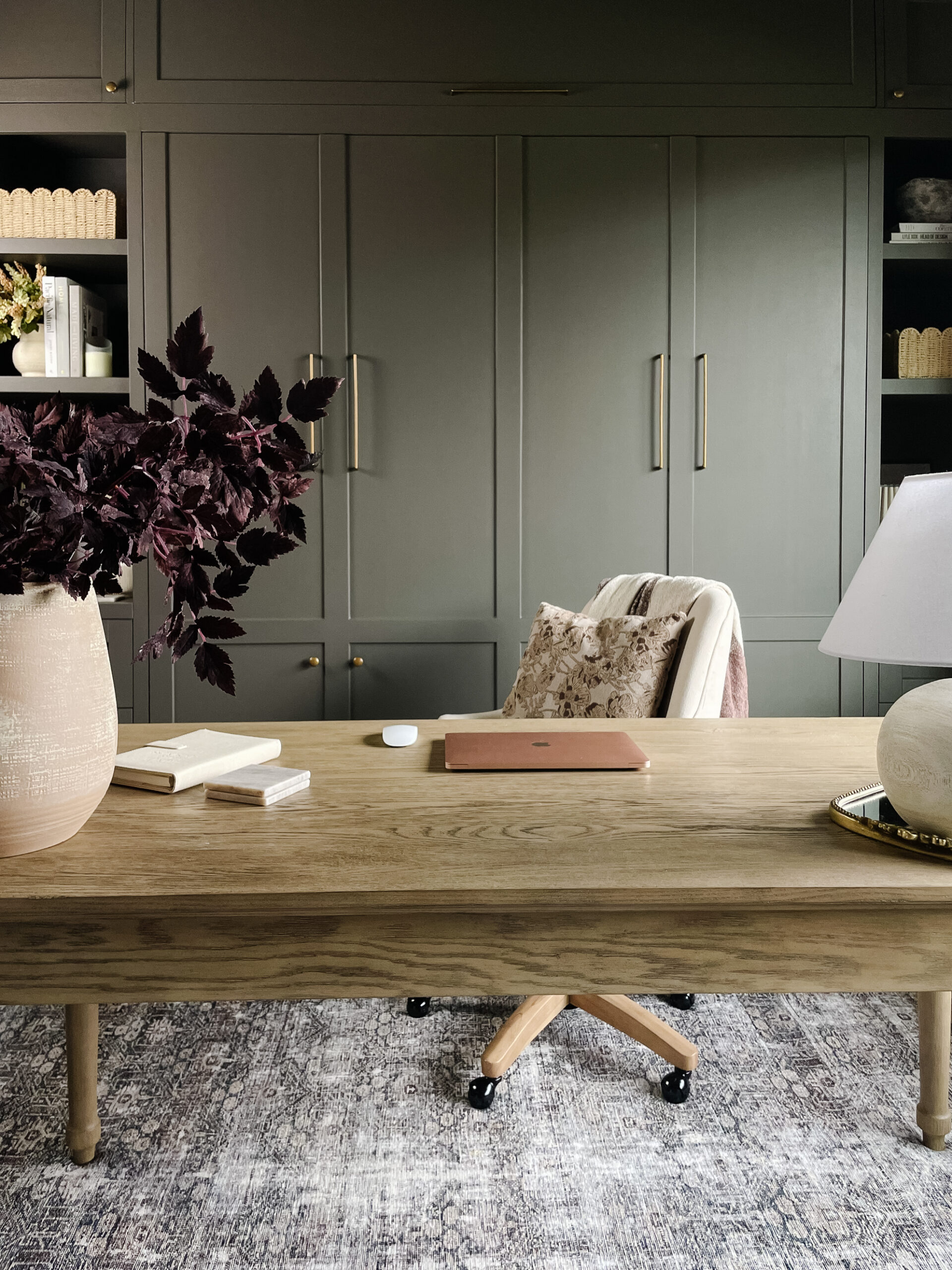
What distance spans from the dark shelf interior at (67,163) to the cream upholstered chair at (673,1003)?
226 cm

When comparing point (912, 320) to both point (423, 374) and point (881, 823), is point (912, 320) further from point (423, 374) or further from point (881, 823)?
point (881, 823)

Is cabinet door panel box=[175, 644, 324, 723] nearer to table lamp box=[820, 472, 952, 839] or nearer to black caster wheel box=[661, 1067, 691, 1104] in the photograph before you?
black caster wheel box=[661, 1067, 691, 1104]

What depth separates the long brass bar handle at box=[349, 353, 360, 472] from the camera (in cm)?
276

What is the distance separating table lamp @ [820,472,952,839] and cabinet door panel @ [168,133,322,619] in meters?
2.14

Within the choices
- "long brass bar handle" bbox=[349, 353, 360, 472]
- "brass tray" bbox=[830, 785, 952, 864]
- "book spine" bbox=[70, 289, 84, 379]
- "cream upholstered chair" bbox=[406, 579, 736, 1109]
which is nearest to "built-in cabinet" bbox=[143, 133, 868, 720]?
"long brass bar handle" bbox=[349, 353, 360, 472]

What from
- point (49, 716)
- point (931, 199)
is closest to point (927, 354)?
point (931, 199)

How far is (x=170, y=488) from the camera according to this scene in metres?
0.74

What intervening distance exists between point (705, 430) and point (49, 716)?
2.41 metres

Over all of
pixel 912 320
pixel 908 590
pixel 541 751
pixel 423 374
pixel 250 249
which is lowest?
pixel 541 751

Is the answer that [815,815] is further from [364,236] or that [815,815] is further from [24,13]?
[24,13]

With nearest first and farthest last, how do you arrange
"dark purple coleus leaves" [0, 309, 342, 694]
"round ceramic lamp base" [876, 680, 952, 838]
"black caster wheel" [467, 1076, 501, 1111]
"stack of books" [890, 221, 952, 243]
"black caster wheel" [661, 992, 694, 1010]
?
1. "dark purple coleus leaves" [0, 309, 342, 694]
2. "round ceramic lamp base" [876, 680, 952, 838]
3. "black caster wheel" [467, 1076, 501, 1111]
4. "black caster wheel" [661, 992, 694, 1010]
5. "stack of books" [890, 221, 952, 243]

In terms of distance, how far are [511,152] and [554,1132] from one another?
2657 mm

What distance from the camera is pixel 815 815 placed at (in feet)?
3.15

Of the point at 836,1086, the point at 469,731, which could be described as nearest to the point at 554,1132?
the point at 836,1086
